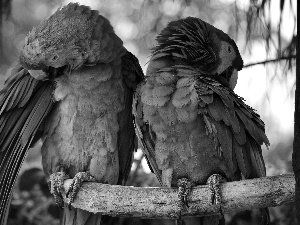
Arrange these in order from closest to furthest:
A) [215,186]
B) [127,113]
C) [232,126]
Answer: [215,186] < [232,126] < [127,113]

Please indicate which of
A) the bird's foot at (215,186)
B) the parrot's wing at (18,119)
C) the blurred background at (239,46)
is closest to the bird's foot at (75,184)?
the parrot's wing at (18,119)

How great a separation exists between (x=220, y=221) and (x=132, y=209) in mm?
423

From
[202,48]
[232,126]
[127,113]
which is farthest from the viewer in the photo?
[127,113]

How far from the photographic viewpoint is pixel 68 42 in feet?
5.21

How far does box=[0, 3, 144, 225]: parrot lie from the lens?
1608 millimetres

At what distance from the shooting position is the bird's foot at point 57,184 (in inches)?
66.4

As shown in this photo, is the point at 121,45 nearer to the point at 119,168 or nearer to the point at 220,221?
the point at 119,168

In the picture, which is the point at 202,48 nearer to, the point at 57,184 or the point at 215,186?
the point at 215,186

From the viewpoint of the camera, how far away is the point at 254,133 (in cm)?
154

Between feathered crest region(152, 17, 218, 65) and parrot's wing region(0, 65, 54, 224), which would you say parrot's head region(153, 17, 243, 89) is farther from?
parrot's wing region(0, 65, 54, 224)

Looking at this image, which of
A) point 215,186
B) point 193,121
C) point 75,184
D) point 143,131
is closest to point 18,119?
point 75,184

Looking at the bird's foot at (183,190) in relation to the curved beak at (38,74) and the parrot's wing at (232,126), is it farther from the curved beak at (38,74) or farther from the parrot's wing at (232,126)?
the curved beak at (38,74)

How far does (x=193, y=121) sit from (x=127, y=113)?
371 mm

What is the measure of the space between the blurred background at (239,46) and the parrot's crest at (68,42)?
0.10 m
